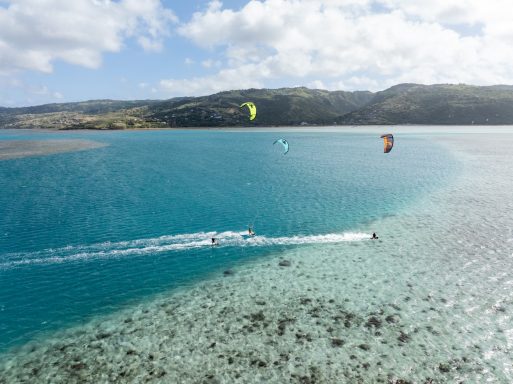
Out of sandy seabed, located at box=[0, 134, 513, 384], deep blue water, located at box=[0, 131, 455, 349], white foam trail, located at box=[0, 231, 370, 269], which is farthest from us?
white foam trail, located at box=[0, 231, 370, 269]

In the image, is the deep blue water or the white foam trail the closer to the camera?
the deep blue water

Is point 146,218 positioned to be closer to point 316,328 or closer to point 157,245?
point 157,245

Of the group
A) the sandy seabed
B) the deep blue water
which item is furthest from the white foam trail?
the sandy seabed

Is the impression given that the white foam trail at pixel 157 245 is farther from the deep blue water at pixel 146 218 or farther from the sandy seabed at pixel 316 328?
the sandy seabed at pixel 316 328

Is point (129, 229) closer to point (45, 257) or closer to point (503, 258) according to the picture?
Result: point (45, 257)

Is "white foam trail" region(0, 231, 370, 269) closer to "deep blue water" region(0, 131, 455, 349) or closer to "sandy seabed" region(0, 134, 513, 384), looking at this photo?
"deep blue water" region(0, 131, 455, 349)
